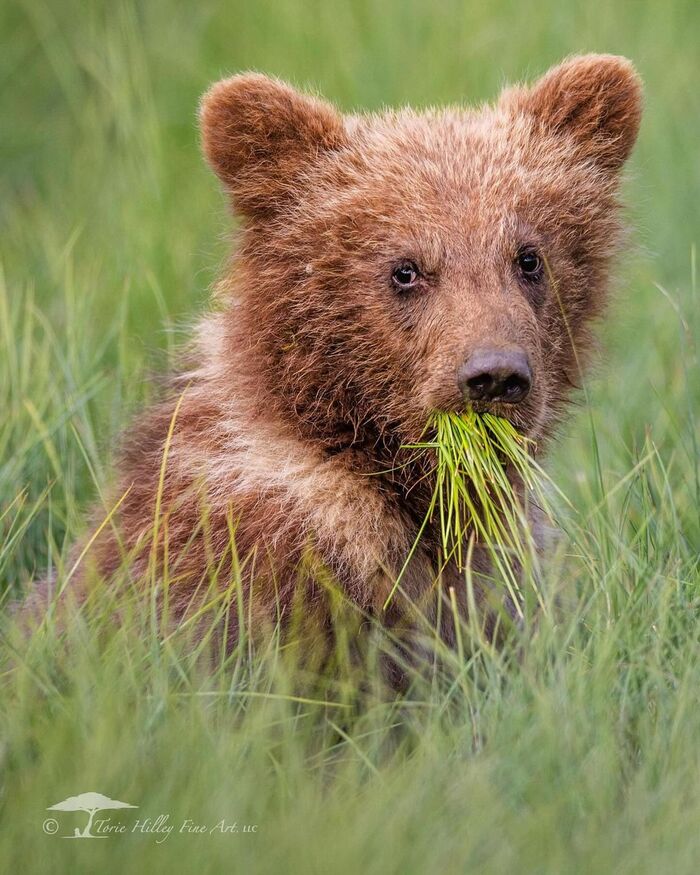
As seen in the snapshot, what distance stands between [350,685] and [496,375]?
3.19 ft

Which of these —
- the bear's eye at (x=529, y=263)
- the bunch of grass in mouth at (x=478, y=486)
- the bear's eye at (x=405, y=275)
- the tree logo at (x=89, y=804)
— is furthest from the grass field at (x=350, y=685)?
the bear's eye at (x=405, y=275)

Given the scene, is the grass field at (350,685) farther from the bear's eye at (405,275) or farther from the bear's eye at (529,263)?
the bear's eye at (405,275)

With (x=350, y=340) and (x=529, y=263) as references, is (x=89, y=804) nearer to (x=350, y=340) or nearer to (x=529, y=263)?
(x=350, y=340)

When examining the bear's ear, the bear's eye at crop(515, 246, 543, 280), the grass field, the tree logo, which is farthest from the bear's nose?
the tree logo

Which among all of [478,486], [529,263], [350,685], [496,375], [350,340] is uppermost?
[529,263]

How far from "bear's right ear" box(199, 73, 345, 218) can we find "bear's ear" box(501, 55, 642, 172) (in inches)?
32.1

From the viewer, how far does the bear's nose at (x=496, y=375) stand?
3.80 m

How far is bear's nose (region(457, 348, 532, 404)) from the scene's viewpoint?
3.80 meters

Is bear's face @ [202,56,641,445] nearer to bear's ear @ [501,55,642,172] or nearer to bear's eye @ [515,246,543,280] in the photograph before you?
bear's eye @ [515,246,543,280]

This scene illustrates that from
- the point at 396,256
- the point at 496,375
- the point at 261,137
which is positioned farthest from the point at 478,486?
the point at 261,137

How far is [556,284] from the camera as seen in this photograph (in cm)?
438

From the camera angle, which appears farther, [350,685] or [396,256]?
[396,256]

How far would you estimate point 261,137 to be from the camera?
14.3 feet

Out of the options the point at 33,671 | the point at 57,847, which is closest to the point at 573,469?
the point at 33,671
